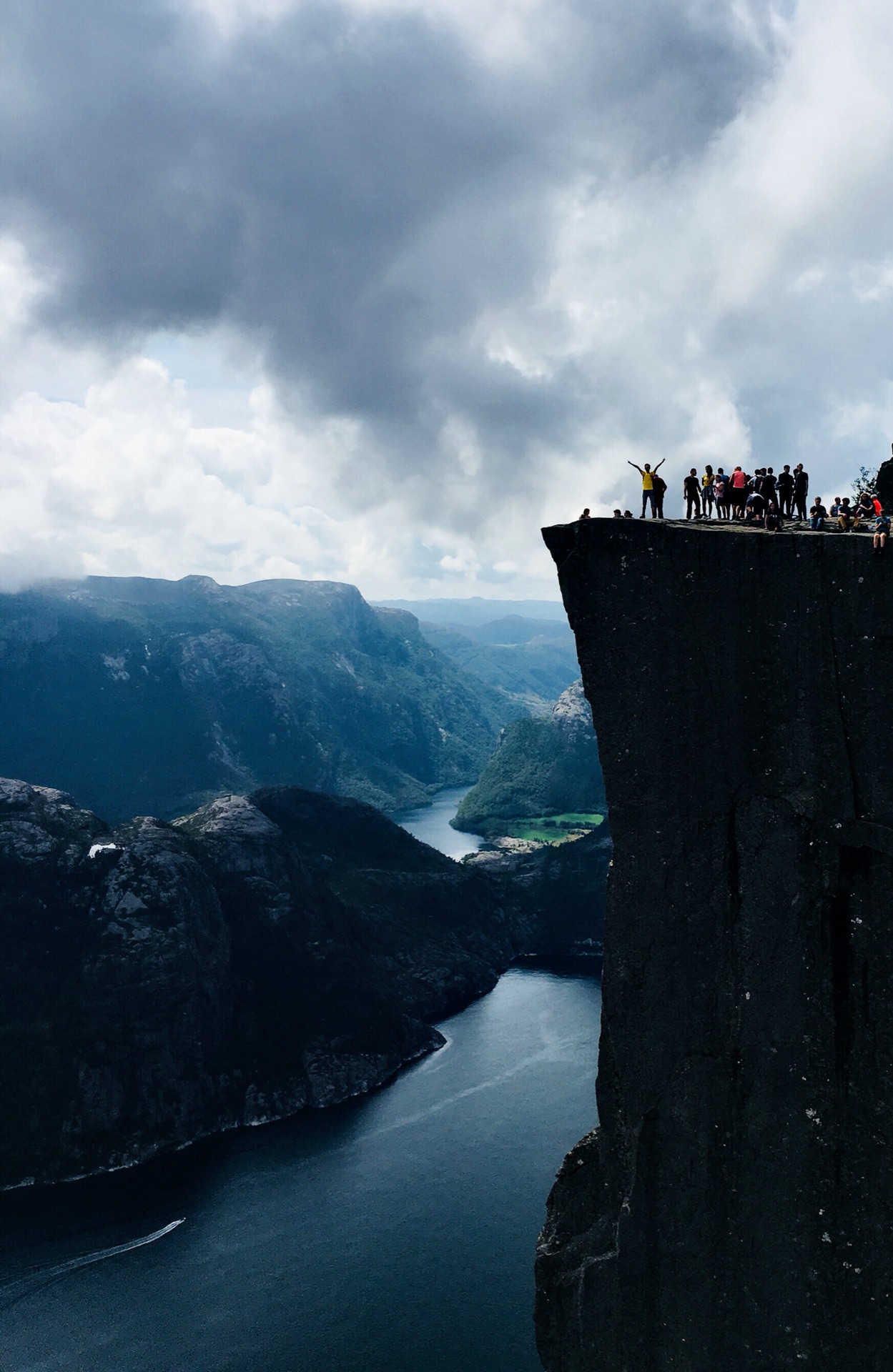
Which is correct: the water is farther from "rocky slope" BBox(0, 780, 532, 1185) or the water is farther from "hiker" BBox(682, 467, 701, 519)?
"hiker" BBox(682, 467, 701, 519)

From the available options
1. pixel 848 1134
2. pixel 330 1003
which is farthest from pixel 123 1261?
pixel 848 1134

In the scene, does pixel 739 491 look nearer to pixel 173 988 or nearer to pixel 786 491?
pixel 786 491

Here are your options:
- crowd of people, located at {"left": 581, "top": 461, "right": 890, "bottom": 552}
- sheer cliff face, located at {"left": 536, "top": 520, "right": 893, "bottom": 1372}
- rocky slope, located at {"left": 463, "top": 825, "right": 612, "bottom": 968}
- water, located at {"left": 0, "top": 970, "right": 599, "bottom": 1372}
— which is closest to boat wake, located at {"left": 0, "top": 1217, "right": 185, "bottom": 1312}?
water, located at {"left": 0, "top": 970, "right": 599, "bottom": 1372}

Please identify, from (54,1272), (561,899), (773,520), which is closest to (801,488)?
(773,520)

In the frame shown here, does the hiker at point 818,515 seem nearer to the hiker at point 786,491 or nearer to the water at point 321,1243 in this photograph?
the hiker at point 786,491

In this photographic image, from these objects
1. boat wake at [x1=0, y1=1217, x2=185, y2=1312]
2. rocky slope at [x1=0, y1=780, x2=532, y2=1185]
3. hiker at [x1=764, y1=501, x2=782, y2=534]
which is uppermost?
hiker at [x1=764, y1=501, x2=782, y2=534]

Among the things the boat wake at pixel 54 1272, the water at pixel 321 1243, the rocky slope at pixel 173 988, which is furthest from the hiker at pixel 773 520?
the rocky slope at pixel 173 988
